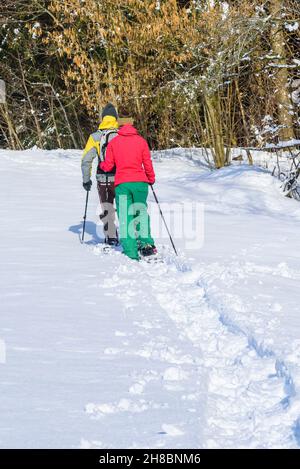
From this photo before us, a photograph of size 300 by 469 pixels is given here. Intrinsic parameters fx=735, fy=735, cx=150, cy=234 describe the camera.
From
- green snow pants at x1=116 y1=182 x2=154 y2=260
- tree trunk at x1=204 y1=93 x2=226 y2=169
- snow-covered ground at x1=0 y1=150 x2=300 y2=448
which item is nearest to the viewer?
snow-covered ground at x1=0 y1=150 x2=300 y2=448

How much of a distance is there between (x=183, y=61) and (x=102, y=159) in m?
9.65

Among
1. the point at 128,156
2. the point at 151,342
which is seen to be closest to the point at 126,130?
the point at 128,156

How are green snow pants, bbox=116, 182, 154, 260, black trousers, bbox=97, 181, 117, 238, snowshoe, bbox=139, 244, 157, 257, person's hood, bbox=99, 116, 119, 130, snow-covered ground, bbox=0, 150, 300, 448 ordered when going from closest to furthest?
snow-covered ground, bbox=0, 150, 300, 448
green snow pants, bbox=116, 182, 154, 260
snowshoe, bbox=139, 244, 157, 257
person's hood, bbox=99, 116, 119, 130
black trousers, bbox=97, 181, 117, 238

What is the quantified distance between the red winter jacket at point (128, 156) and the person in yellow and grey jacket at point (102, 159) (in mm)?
537

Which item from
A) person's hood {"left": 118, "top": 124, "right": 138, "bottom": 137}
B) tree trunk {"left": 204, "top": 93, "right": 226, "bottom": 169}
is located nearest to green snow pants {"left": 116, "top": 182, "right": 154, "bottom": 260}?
person's hood {"left": 118, "top": 124, "right": 138, "bottom": 137}

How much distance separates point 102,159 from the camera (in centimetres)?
898

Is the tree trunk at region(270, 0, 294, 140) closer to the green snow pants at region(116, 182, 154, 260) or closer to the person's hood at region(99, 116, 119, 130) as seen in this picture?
the person's hood at region(99, 116, 119, 130)

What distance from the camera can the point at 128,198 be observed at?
8.43 m

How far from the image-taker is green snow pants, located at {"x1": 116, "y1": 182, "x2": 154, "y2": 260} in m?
8.40

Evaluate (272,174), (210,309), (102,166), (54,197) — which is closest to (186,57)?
(272,174)

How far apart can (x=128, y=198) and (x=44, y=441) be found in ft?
16.7

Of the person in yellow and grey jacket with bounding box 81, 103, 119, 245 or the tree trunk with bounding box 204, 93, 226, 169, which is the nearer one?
the person in yellow and grey jacket with bounding box 81, 103, 119, 245

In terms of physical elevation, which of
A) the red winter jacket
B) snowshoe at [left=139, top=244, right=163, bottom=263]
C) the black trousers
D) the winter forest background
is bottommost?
snowshoe at [left=139, top=244, right=163, bottom=263]

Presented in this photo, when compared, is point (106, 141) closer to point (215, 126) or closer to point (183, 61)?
point (215, 126)
